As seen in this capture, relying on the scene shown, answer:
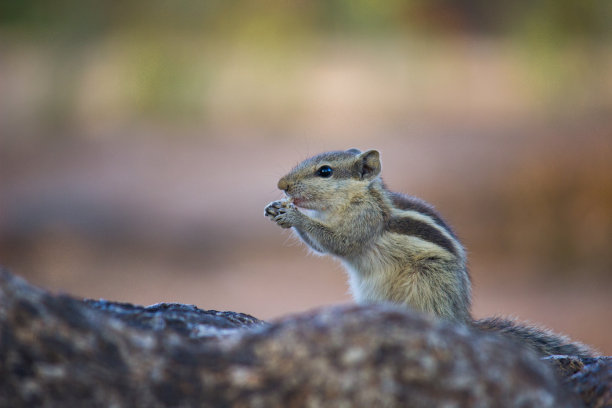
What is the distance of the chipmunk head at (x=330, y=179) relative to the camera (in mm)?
6742

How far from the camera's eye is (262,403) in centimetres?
287

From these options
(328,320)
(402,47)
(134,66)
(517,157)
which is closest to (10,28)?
(134,66)

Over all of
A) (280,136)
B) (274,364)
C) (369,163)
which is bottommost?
(274,364)

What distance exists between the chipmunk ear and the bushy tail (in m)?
1.40

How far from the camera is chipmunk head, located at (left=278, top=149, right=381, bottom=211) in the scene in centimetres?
674

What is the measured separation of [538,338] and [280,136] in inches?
653

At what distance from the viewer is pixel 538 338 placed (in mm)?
5941

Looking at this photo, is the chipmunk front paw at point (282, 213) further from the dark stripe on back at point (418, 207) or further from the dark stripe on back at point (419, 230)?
the dark stripe on back at point (418, 207)

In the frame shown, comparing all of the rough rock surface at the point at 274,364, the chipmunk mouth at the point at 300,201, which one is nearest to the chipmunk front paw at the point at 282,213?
the chipmunk mouth at the point at 300,201

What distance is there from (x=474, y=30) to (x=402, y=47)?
4852 millimetres

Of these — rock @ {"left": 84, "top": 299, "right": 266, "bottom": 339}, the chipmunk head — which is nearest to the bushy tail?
the chipmunk head

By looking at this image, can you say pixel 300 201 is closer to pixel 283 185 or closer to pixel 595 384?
pixel 283 185

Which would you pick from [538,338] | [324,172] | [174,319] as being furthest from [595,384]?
[324,172]

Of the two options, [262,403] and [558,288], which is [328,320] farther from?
[558,288]
